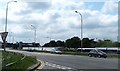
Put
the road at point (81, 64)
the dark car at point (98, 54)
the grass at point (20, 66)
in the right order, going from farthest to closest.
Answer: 1. the dark car at point (98, 54)
2. the road at point (81, 64)
3. the grass at point (20, 66)

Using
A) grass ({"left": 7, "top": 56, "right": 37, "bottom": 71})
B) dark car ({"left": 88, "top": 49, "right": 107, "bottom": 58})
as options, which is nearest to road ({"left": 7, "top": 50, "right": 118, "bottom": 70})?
grass ({"left": 7, "top": 56, "right": 37, "bottom": 71})

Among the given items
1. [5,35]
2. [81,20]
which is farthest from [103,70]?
[81,20]

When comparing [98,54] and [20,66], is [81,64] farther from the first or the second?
[98,54]

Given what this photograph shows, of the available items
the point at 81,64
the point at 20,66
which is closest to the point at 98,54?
the point at 81,64

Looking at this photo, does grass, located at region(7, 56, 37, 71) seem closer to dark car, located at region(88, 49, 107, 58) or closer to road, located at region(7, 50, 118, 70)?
road, located at region(7, 50, 118, 70)

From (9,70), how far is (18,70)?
2.22 feet

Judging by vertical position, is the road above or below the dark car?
below

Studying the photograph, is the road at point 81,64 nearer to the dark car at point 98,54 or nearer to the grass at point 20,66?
the grass at point 20,66

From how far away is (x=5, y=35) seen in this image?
23812 mm

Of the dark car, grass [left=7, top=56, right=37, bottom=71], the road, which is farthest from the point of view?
the dark car

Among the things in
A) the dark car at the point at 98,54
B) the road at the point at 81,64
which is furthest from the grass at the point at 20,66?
the dark car at the point at 98,54

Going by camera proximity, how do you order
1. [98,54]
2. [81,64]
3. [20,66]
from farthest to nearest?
[98,54] → [81,64] → [20,66]

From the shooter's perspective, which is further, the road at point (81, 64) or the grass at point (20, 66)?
the road at point (81, 64)

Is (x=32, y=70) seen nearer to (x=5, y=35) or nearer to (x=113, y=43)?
(x=5, y=35)
